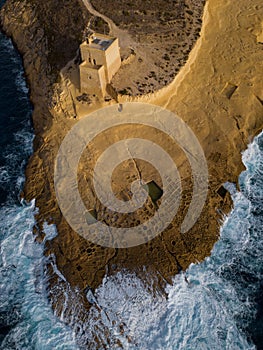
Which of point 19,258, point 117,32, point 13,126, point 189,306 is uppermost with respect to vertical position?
point 117,32

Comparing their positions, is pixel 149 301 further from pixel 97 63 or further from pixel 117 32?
pixel 117 32

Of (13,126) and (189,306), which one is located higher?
(13,126)

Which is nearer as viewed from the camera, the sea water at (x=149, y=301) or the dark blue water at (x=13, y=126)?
the sea water at (x=149, y=301)

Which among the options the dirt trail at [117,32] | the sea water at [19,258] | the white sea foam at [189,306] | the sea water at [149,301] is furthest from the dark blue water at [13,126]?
the white sea foam at [189,306]

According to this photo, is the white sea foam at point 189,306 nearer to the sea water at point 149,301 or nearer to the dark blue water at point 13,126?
the sea water at point 149,301

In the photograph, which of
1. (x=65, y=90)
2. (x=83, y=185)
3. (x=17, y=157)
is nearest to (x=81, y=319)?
(x=83, y=185)

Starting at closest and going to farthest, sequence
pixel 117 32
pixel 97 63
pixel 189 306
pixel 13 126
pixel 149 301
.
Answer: pixel 189 306 → pixel 149 301 → pixel 97 63 → pixel 13 126 → pixel 117 32

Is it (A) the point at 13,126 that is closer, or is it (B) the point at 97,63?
(B) the point at 97,63

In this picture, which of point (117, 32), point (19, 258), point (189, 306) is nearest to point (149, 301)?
point (189, 306)

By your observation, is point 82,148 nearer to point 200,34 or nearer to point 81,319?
point 81,319
